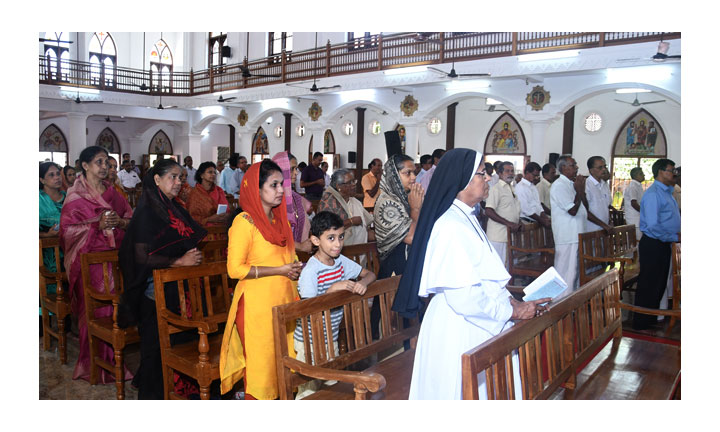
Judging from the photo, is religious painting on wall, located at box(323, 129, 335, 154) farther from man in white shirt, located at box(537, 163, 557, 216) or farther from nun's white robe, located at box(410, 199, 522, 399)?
nun's white robe, located at box(410, 199, 522, 399)

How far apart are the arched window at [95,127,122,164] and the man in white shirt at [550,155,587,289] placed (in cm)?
1947

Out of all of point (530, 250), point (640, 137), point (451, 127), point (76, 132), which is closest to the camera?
point (530, 250)

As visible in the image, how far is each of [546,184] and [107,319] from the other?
6310 mm

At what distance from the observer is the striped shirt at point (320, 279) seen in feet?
9.41

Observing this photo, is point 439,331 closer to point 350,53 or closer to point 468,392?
point 468,392

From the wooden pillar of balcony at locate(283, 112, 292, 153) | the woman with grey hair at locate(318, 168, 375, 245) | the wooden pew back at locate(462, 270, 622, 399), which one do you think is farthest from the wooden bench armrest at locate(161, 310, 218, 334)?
the wooden pillar of balcony at locate(283, 112, 292, 153)

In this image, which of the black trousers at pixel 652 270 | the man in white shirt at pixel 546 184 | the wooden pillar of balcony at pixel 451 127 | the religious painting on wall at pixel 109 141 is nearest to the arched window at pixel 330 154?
the wooden pillar of balcony at pixel 451 127

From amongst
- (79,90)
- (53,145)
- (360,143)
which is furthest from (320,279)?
(53,145)

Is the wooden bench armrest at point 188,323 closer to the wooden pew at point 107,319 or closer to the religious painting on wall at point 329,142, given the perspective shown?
the wooden pew at point 107,319

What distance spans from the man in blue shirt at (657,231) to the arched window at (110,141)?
2040 cm

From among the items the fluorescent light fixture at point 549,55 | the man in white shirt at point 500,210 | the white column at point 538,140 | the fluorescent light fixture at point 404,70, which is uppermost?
the fluorescent light fixture at point 404,70

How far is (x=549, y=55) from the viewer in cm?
965

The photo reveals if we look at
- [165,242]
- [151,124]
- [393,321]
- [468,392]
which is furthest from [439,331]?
[151,124]

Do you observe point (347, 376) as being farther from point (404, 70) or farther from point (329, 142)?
point (329, 142)
